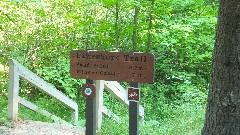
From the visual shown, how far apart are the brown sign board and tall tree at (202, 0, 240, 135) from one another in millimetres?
694

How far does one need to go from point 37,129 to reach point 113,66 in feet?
7.28

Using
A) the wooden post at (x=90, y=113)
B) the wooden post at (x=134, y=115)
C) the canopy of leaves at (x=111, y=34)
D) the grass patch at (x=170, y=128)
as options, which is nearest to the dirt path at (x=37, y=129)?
the grass patch at (x=170, y=128)

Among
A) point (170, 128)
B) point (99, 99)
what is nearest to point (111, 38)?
point (99, 99)

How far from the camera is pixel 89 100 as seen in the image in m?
4.13

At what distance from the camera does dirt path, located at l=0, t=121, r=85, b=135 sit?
5.26 meters

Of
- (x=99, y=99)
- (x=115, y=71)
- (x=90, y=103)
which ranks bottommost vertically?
(x=99, y=99)

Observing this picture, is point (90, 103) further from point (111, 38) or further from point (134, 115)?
point (111, 38)

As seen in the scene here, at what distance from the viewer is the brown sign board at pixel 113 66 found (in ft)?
12.2

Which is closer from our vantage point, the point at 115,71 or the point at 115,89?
A: the point at 115,71

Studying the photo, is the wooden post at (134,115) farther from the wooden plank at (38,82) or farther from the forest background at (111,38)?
the forest background at (111,38)

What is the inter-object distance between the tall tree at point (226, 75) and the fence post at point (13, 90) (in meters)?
3.27

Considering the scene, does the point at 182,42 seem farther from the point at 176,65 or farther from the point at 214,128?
the point at 214,128

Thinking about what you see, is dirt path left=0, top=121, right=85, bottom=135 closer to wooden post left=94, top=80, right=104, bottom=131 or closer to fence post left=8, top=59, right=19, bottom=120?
fence post left=8, top=59, right=19, bottom=120

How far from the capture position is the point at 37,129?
5.48 meters
